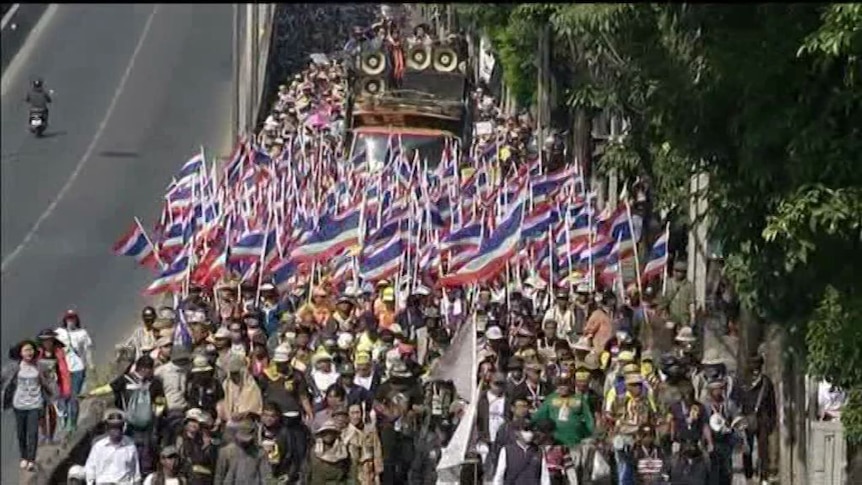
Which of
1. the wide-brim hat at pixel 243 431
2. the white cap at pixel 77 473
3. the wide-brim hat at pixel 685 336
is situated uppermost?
the wide-brim hat at pixel 685 336

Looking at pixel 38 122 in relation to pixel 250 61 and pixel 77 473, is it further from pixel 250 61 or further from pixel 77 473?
pixel 77 473

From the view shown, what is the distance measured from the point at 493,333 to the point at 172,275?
6.77 m

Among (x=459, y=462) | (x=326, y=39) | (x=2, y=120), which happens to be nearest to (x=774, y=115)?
(x=459, y=462)

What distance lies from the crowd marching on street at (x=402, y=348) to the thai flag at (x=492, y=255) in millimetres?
28

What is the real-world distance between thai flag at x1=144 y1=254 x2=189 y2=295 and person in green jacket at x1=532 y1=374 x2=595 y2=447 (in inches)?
373

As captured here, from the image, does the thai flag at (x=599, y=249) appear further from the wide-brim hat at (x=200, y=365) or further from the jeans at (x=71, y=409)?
the wide-brim hat at (x=200, y=365)

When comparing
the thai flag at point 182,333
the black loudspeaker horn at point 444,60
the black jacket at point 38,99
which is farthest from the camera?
the black jacket at point 38,99

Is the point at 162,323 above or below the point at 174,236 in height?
below

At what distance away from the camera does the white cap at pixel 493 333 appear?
25.6 meters

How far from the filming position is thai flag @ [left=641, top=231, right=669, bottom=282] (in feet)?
98.9

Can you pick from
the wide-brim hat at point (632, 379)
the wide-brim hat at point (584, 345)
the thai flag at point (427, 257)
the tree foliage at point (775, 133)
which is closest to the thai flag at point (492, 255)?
the wide-brim hat at point (584, 345)

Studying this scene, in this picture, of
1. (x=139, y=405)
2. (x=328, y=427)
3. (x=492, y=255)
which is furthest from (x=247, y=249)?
(x=328, y=427)

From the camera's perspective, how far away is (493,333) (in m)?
25.7

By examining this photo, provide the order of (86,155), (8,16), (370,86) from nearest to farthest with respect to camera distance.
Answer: (370,86) < (86,155) < (8,16)
